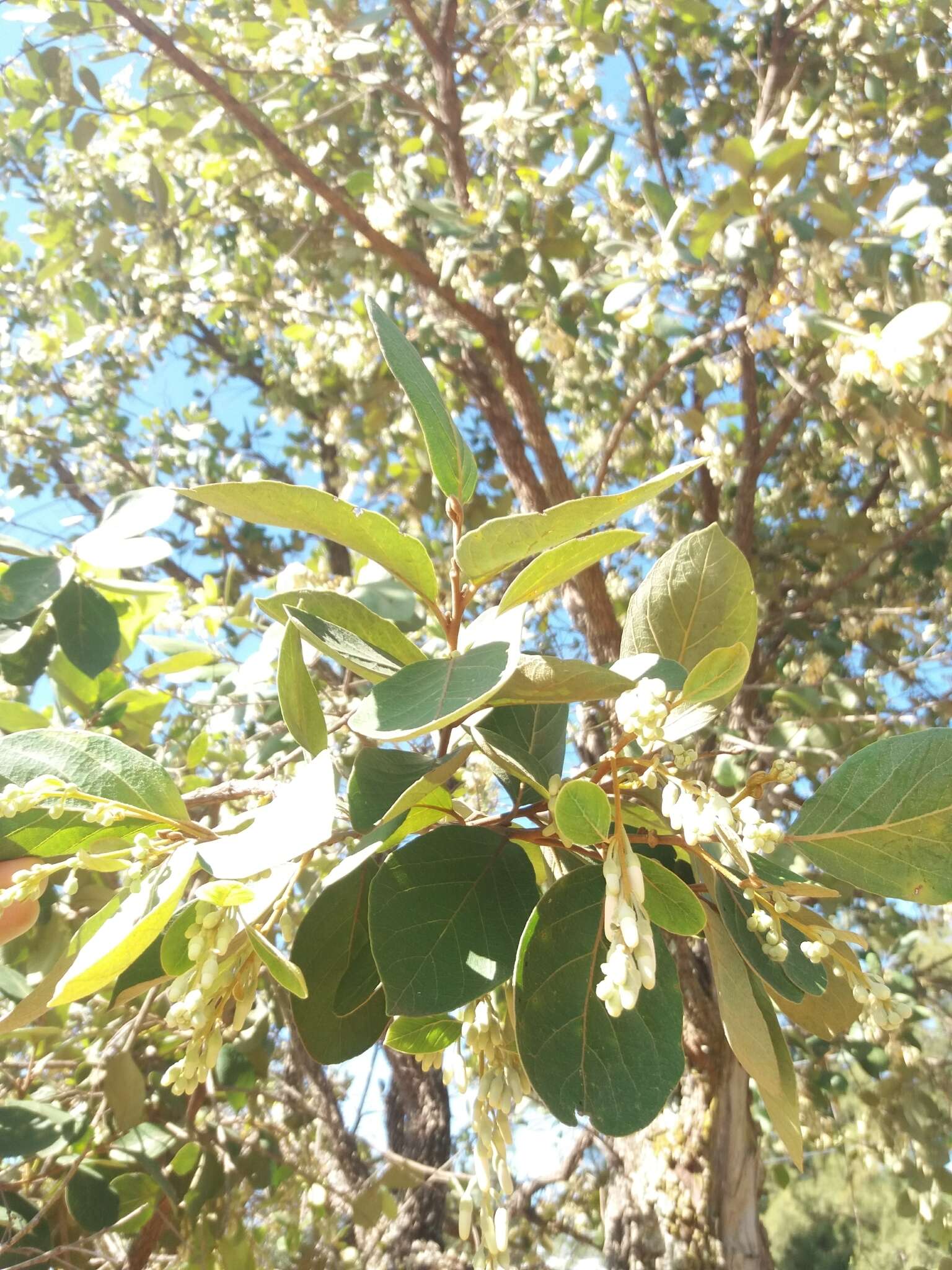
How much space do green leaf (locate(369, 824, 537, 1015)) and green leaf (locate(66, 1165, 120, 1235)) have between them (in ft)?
4.13

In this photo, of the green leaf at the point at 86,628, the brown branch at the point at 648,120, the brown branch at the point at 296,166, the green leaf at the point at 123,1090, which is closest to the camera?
the green leaf at the point at 86,628

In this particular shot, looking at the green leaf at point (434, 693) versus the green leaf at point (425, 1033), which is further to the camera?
the green leaf at point (425, 1033)

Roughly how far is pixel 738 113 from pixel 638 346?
57.6 inches

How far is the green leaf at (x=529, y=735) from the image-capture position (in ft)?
2.41

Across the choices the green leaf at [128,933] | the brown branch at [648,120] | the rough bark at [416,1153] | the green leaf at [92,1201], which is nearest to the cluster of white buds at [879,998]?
the green leaf at [128,933]

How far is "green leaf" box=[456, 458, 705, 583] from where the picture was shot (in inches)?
25.2

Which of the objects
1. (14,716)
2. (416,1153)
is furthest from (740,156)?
(416,1153)

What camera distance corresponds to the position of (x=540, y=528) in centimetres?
68

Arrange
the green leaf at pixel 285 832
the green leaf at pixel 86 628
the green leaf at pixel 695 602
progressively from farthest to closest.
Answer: the green leaf at pixel 86 628 → the green leaf at pixel 695 602 → the green leaf at pixel 285 832

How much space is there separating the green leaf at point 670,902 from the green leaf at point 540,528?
25cm

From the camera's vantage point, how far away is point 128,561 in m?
1.16

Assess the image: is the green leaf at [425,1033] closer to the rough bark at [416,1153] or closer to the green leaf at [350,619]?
the green leaf at [350,619]

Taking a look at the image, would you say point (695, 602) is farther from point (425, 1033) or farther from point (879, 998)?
point (425, 1033)

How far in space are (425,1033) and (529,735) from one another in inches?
10.5
